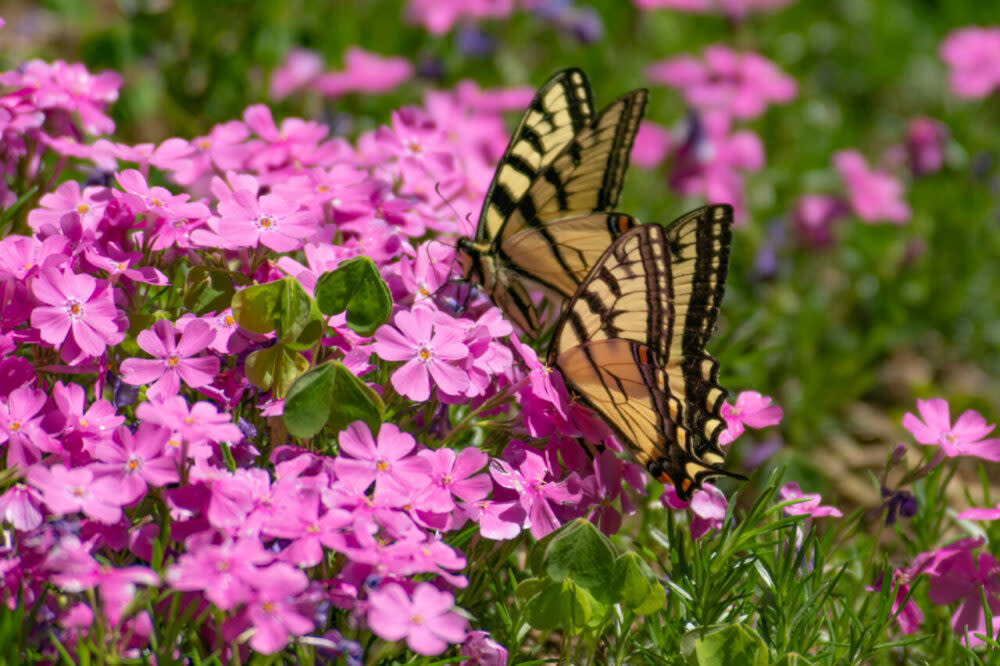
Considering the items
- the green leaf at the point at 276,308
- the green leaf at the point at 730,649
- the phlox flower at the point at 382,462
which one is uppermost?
the green leaf at the point at 276,308

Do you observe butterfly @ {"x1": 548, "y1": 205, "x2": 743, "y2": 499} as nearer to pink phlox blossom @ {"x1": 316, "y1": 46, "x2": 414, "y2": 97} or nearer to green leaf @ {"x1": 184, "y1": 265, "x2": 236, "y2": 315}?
green leaf @ {"x1": 184, "y1": 265, "x2": 236, "y2": 315}

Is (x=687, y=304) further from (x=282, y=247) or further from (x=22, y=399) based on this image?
(x=22, y=399)

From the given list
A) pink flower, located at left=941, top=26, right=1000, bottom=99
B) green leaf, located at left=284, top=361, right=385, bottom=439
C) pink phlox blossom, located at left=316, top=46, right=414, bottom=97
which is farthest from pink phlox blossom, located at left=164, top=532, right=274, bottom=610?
pink flower, located at left=941, top=26, right=1000, bottom=99

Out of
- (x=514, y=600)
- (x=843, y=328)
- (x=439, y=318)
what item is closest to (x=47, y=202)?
(x=439, y=318)

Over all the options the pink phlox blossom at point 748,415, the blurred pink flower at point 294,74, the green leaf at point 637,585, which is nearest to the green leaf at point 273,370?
the green leaf at point 637,585

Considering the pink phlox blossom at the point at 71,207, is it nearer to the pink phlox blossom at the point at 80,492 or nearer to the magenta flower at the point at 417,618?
the pink phlox blossom at the point at 80,492

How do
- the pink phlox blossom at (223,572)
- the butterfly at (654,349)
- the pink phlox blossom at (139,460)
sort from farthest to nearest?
the butterfly at (654,349) < the pink phlox blossom at (139,460) < the pink phlox blossom at (223,572)

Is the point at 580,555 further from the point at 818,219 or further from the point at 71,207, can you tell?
the point at 818,219
